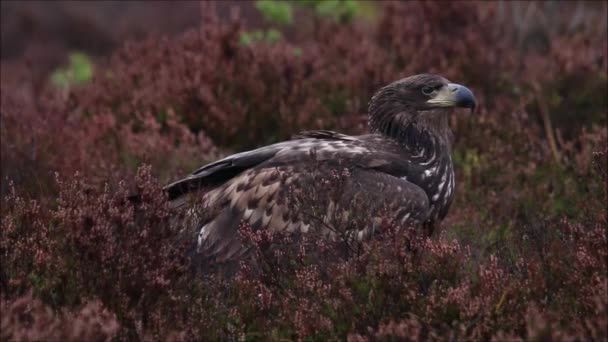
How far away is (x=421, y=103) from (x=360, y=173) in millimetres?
880

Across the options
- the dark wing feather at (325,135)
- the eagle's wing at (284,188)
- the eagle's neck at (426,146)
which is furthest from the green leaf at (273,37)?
the eagle's wing at (284,188)

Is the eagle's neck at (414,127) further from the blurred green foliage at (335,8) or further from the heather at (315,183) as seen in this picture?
the blurred green foliage at (335,8)

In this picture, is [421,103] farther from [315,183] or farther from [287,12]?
[287,12]

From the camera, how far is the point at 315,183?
4809 millimetres

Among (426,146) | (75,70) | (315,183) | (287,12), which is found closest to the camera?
(315,183)

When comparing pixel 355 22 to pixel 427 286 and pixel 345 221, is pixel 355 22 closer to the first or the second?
pixel 345 221

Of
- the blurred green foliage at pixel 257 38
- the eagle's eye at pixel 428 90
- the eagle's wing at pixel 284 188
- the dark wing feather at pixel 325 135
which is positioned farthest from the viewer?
the blurred green foliage at pixel 257 38

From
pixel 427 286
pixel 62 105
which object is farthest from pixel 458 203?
pixel 62 105

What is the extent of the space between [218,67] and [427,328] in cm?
488

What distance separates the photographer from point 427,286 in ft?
13.9

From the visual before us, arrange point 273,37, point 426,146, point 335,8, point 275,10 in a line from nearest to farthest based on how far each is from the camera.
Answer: point 426,146
point 275,10
point 273,37
point 335,8

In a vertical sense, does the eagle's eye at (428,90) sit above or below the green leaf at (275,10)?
above

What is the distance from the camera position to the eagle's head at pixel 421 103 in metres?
5.79

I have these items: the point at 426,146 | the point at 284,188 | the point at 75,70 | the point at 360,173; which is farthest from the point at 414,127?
the point at 75,70
